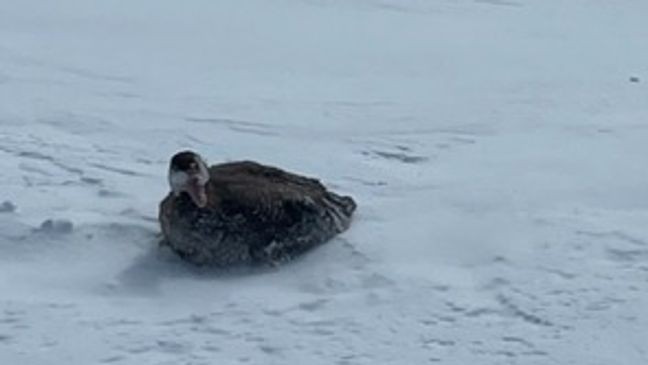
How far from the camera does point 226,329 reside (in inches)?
206

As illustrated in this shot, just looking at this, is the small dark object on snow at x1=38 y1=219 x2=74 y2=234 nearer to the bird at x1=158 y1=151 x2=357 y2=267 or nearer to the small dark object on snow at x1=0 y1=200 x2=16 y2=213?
the small dark object on snow at x1=0 y1=200 x2=16 y2=213

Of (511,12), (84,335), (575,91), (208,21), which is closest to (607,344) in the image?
(84,335)

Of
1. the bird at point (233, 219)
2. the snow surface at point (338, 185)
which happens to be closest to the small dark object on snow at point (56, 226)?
the snow surface at point (338, 185)

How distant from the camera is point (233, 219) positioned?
5.75 m

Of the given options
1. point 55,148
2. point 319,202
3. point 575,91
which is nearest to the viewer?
point 319,202

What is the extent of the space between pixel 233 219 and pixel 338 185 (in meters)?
1.44

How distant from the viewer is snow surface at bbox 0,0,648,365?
5.22m

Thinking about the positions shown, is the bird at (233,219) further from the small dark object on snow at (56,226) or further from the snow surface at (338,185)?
the small dark object on snow at (56,226)

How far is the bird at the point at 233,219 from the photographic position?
5723 millimetres

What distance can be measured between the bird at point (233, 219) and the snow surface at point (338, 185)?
8cm

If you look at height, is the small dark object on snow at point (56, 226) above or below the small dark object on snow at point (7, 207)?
below

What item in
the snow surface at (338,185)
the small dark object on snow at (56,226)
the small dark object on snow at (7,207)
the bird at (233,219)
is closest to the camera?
the snow surface at (338,185)

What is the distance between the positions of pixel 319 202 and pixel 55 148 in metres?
1.97

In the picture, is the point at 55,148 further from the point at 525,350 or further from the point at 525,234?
the point at 525,350
